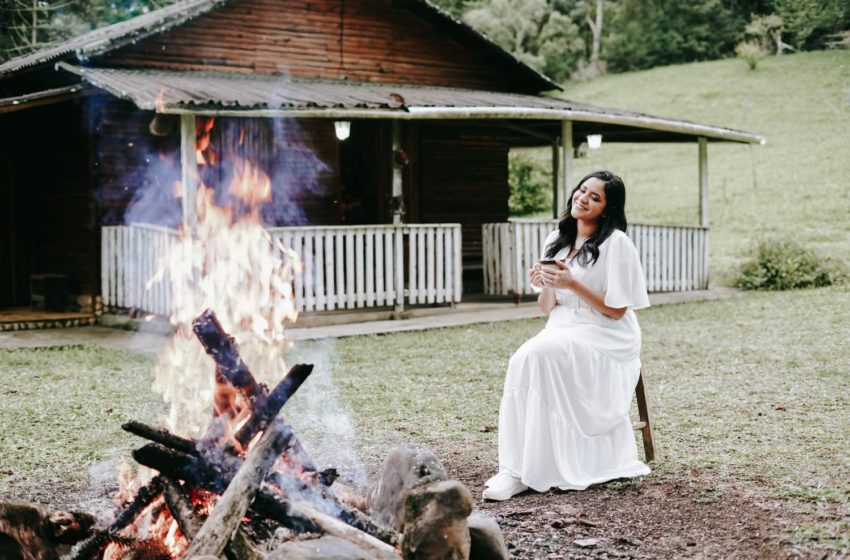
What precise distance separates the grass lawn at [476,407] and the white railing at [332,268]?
1.34 m

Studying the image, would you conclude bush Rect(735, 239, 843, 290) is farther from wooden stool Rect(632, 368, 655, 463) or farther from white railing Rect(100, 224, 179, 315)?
wooden stool Rect(632, 368, 655, 463)

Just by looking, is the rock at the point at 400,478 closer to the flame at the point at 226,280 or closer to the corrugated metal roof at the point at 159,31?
the flame at the point at 226,280

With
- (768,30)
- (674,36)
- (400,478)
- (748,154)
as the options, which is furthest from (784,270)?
(674,36)

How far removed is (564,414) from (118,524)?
98.2 inches

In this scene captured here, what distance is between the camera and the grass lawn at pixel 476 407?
223 inches

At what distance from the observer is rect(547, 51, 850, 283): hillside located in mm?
26938

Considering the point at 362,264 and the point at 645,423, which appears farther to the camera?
the point at 362,264

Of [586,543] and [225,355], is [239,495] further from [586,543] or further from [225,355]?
[586,543]

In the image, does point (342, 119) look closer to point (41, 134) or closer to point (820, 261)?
point (41, 134)

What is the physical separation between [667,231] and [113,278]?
9.59 metres

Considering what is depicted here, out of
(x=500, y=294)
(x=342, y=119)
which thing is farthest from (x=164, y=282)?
(x=500, y=294)

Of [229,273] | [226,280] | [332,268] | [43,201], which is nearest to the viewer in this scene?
[226,280]

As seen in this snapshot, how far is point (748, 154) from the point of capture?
36750mm

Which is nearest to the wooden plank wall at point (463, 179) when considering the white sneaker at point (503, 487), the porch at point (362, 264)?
the porch at point (362, 264)
